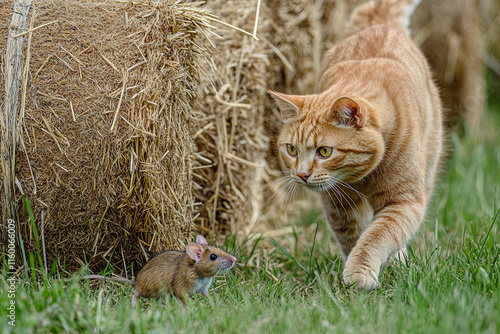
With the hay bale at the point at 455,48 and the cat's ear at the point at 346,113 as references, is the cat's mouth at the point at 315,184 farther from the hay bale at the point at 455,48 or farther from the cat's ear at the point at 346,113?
the hay bale at the point at 455,48

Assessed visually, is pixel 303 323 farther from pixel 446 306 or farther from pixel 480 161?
pixel 480 161

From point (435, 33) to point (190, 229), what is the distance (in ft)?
13.6

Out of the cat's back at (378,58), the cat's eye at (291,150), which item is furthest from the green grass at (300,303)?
the cat's back at (378,58)

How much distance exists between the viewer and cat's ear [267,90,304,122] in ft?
10.9

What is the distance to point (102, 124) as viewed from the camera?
9.98ft

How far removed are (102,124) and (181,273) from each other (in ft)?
3.04

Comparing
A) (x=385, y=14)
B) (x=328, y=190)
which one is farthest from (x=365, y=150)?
(x=385, y=14)

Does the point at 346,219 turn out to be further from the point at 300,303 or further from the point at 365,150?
the point at 300,303

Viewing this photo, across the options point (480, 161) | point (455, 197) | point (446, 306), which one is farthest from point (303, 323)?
point (480, 161)

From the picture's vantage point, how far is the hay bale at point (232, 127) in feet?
13.9

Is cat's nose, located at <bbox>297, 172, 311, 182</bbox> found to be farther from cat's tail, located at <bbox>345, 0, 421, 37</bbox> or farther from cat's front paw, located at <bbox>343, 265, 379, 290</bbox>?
cat's tail, located at <bbox>345, 0, 421, 37</bbox>

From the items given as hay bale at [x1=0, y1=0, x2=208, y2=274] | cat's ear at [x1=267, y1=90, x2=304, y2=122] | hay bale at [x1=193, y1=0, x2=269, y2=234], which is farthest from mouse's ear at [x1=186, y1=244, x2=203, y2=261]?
hay bale at [x1=193, y1=0, x2=269, y2=234]

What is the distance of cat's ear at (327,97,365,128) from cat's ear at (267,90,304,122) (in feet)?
0.96

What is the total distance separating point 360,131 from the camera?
3.10 meters
